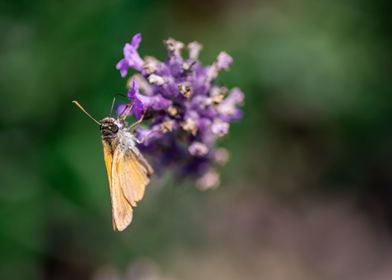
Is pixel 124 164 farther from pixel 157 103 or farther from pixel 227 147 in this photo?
pixel 227 147

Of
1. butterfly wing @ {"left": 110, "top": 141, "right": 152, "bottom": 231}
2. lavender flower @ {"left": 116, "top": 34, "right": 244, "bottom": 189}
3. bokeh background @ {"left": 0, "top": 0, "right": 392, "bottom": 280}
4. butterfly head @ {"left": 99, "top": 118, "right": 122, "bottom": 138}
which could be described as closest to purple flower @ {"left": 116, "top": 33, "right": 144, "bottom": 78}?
lavender flower @ {"left": 116, "top": 34, "right": 244, "bottom": 189}

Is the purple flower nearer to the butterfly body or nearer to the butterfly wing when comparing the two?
→ the butterfly body

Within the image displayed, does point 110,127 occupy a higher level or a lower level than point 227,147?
lower

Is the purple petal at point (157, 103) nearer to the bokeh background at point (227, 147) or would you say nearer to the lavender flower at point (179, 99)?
the lavender flower at point (179, 99)

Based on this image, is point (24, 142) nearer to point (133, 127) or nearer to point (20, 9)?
point (20, 9)

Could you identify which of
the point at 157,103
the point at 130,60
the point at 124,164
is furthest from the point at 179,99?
the point at 124,164

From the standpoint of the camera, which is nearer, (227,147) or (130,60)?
(130,60)
